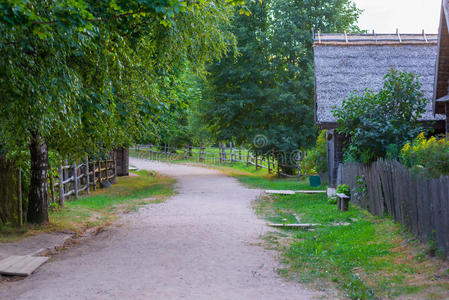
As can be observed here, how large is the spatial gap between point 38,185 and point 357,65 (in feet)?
40.3

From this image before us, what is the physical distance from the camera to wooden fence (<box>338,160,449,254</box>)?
6.48 metres

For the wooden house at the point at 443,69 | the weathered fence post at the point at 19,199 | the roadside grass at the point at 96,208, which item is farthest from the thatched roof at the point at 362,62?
the weathered fence post at the point at 19,199

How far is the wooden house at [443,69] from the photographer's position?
11.2 m

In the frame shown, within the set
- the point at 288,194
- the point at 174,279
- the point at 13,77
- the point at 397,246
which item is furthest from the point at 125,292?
the point at 288,194

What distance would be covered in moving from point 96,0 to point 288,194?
456 inches

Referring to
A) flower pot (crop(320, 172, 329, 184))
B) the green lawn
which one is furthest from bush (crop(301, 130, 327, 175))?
the green lawn

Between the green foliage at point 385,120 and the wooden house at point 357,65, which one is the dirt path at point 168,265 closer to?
the green foliage at point 385,120

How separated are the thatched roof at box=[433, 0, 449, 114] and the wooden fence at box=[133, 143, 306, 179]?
11750 millimetres

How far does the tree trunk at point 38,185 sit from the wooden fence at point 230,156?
51.4 ft

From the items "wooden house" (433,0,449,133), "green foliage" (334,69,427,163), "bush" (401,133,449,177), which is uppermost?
"wooden house" (433,0,449,133)

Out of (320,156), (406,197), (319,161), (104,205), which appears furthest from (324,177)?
(406,197)

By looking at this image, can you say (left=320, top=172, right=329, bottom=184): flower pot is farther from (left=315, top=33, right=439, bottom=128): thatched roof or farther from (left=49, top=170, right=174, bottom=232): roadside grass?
(left=49, top=170, right=174, bottom=232): roadside grass

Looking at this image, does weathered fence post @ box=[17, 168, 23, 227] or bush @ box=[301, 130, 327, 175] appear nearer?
weathered fence post @ box=[17, 168, 23, 227]

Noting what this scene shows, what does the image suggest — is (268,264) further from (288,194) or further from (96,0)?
→ (288,194)
